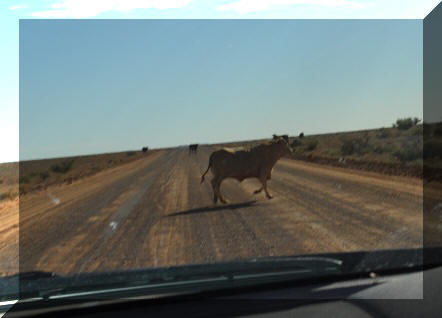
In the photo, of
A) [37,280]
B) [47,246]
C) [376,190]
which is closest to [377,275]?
[37,280]

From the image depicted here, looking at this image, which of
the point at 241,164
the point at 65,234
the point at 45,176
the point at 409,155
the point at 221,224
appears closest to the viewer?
the point at 221,224

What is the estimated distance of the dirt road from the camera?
9035 mm

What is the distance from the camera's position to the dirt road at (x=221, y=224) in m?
9.04

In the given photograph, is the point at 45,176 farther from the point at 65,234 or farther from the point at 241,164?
the point at 65,234

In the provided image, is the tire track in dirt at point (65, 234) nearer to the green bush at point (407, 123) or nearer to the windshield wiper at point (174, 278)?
the windshield wiper at point (174, 278)

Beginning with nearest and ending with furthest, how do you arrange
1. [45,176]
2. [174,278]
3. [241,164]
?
[174,278] → [241,164] → [45,176]

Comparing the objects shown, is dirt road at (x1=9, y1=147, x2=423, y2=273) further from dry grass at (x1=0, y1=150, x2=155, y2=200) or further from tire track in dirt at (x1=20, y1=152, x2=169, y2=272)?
dry grass at (x1=0, y1=150, x2=155, y2=200)

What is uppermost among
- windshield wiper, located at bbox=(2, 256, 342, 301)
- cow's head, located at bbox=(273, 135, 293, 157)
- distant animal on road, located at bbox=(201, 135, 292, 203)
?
cow's head, located at bbox=(273, 135, 293, 157)

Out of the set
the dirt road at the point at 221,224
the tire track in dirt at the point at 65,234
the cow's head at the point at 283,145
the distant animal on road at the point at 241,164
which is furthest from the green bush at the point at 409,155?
the tire track in dirt at the point at 65,234

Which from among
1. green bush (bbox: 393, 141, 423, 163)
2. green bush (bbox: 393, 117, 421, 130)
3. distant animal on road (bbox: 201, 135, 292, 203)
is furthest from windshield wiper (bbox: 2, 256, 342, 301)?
green bush (bbox: 393, 117, 421, 130)

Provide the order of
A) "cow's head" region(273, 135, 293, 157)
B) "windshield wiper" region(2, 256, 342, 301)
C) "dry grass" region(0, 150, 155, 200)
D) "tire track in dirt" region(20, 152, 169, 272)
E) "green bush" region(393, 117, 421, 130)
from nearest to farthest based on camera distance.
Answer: "windshield wiper" region(2, 256, 342, 301) → "tire track in dirt" region(20, 152, 169, 272) → "cow's head" region(273, 135, 293, 157) → "dry grass" region(0, 150, 155, 200) → "green bush" region(393, 117, 421, 130)

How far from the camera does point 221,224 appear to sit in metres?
12.0

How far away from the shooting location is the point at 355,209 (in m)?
13.0

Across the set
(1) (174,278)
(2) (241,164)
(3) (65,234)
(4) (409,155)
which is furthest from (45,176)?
(1) (174,278)
